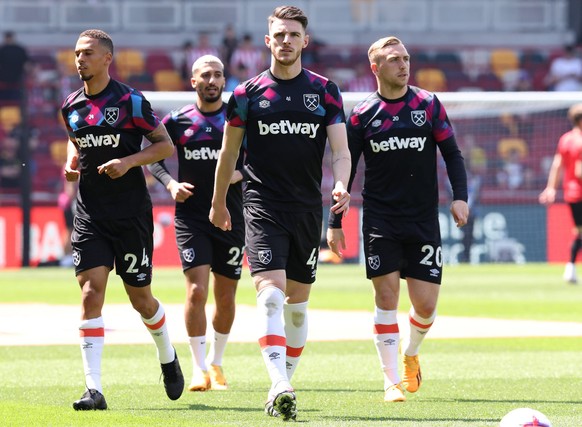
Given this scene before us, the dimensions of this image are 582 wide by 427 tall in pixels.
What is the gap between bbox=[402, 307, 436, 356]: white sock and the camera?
921cm

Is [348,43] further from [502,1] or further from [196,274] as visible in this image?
[196,274]

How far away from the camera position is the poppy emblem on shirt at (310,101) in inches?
320

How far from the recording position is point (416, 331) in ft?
30.4

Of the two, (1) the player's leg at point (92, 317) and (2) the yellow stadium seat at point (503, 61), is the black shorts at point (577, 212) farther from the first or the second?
(2) the yellow stadium seat at point (503, 61)

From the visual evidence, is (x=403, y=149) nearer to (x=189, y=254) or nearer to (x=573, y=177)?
(x=189, y=254)

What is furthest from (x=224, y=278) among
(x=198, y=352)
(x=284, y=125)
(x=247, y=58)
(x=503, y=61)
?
(x=503, y=61)

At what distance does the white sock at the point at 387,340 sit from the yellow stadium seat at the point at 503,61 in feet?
91.2

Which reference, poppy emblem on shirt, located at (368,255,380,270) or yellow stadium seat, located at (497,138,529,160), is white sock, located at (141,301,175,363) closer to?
poppy emblem on shirt, located at (368,255,380,270)

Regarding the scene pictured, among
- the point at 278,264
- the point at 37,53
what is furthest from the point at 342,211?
the point at 37,53

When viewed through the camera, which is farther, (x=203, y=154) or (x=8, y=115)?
(x=8, y=115)

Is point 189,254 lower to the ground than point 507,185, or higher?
lower

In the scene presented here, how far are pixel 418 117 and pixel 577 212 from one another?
1292 cm

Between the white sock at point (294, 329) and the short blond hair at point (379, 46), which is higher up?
the short blond hair at point (379, 46)

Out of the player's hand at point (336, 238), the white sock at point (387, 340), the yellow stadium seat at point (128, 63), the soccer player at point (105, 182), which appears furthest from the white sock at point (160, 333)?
the yellow stadium seat at point (128, 63)
